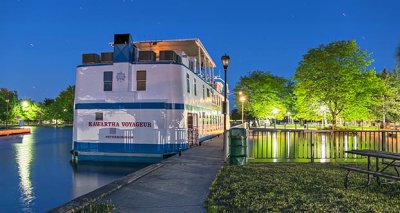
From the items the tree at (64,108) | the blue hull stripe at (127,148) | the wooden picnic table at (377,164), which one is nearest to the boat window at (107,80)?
the blue hull stripe at (127,148)

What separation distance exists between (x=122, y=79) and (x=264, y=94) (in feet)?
152

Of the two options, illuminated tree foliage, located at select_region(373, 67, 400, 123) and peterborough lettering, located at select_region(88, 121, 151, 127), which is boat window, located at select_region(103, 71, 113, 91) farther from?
illuminated tree foliage, located at select_region(373, 67, 400, 123)

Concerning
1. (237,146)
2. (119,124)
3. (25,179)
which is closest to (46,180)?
(25,179)

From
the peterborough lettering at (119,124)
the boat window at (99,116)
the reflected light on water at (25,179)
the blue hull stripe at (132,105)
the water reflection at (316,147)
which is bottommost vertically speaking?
the reflected light on water at (25,179)

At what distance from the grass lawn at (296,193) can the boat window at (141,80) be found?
9.55 metres

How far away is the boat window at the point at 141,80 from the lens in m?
19.7

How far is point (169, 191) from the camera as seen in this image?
28.7 ft

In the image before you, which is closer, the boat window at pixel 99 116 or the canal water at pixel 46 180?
the canal water at pixel 46 180

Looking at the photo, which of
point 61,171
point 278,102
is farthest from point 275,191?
point 278,102

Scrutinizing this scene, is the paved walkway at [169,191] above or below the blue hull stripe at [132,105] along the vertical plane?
below

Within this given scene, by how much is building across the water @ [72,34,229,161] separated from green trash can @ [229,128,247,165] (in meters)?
6.85

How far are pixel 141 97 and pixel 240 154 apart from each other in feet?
27.5

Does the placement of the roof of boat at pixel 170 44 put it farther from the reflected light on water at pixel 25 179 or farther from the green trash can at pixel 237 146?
the green trash can at pixel 237 146

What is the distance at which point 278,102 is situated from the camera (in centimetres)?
6262
